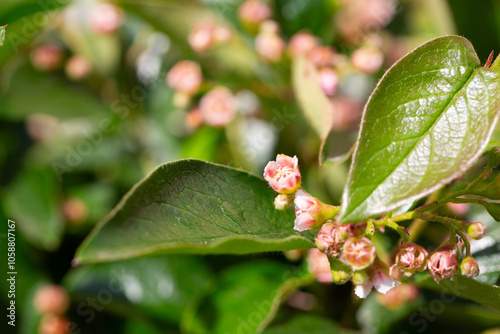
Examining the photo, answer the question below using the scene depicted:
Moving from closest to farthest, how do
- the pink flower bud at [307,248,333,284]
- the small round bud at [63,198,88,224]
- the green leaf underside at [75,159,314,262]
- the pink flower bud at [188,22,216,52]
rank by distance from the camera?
the green leaf underside at [75,159,314,262], the pink flower bud at [307,248,333,284], the pink flower bud at [188,22,216,52], the small round bud at [63,198,88,224]

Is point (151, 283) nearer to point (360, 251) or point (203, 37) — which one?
point (203, 37)

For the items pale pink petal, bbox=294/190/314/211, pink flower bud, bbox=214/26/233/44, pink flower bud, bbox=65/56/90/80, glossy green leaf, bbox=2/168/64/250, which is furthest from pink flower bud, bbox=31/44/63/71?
pale pink petal, bbox=294/190/314/211

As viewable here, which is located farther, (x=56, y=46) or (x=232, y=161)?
(x=56, y=46)

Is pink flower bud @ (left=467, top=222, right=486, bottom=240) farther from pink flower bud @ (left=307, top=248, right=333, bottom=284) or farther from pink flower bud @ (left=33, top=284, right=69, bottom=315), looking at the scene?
pink flower bud @ (left=33, top=284, right=69, bottom=315)

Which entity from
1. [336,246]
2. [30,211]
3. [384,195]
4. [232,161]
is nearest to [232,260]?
[232,161]

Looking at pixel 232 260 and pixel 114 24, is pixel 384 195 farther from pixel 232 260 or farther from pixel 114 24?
pixel 114 24

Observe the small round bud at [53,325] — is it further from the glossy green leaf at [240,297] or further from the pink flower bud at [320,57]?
the pink flower bud at [320,57]
